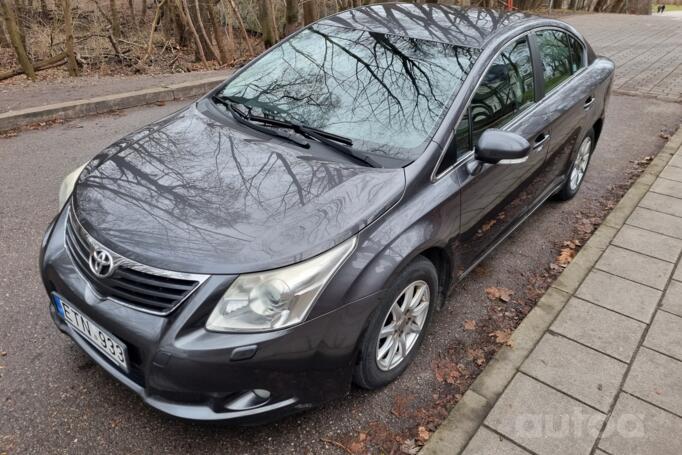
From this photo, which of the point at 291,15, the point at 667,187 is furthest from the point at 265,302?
the point at 291,15

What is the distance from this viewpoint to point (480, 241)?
298 cm

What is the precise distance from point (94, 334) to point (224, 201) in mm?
762

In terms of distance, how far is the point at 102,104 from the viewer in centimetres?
637

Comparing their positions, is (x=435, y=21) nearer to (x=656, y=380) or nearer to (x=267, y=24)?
(x=656, y=380)

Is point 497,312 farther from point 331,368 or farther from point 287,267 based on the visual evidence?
point 287,267

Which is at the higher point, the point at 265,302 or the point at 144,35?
the point at 144,35

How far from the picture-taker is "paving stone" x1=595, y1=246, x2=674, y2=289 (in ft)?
A: 11.2

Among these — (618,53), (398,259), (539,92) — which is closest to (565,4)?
(618,53)

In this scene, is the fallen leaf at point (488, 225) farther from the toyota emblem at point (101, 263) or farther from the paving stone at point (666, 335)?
the toyota emblem at point (101, 263)

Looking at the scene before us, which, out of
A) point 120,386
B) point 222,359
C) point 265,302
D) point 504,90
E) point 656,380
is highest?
point 504,90

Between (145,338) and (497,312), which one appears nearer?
(145,338)

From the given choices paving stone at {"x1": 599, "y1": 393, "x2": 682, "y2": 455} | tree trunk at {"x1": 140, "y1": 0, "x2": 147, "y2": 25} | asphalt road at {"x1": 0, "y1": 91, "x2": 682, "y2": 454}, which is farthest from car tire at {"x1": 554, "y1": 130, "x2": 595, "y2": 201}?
tree trunk at {"x1": 140, "y1": 0, "x2": 147, "y2": 25}

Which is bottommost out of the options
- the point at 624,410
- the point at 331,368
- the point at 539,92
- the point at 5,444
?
the point at 624,410

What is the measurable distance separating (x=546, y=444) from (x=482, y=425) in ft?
0.90
